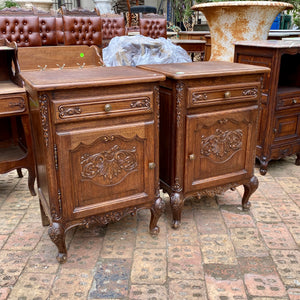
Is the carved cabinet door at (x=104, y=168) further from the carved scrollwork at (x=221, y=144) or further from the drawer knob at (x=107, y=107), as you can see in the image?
the carved scrollwork at (x=221, y=144)

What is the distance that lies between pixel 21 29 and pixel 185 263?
5273mm

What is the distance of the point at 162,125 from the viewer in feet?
7.16

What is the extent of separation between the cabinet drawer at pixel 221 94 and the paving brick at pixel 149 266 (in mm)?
928

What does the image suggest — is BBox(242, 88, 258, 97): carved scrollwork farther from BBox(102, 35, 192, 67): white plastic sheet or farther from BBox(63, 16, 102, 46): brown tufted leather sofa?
BBox(63, 16, 102, 46): brown tufted leather sofa

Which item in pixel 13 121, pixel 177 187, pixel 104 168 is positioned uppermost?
pixel 104 168

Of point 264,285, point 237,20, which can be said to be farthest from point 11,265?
point 237,20

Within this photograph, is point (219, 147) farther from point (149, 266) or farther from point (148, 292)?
point (148, 292)

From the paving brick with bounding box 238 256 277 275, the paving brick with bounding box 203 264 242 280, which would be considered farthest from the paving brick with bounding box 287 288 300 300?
the paving brick with bounding box 203 264 242 280

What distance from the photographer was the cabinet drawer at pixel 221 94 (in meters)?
1.99

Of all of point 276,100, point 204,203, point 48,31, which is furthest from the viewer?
point 48,31

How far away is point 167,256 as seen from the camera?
2.02m

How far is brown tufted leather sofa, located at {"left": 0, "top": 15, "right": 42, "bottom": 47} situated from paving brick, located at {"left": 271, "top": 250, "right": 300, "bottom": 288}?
17.4 feet

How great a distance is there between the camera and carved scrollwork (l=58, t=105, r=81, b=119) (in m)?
1.66

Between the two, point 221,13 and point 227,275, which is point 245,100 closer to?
point 227,275
